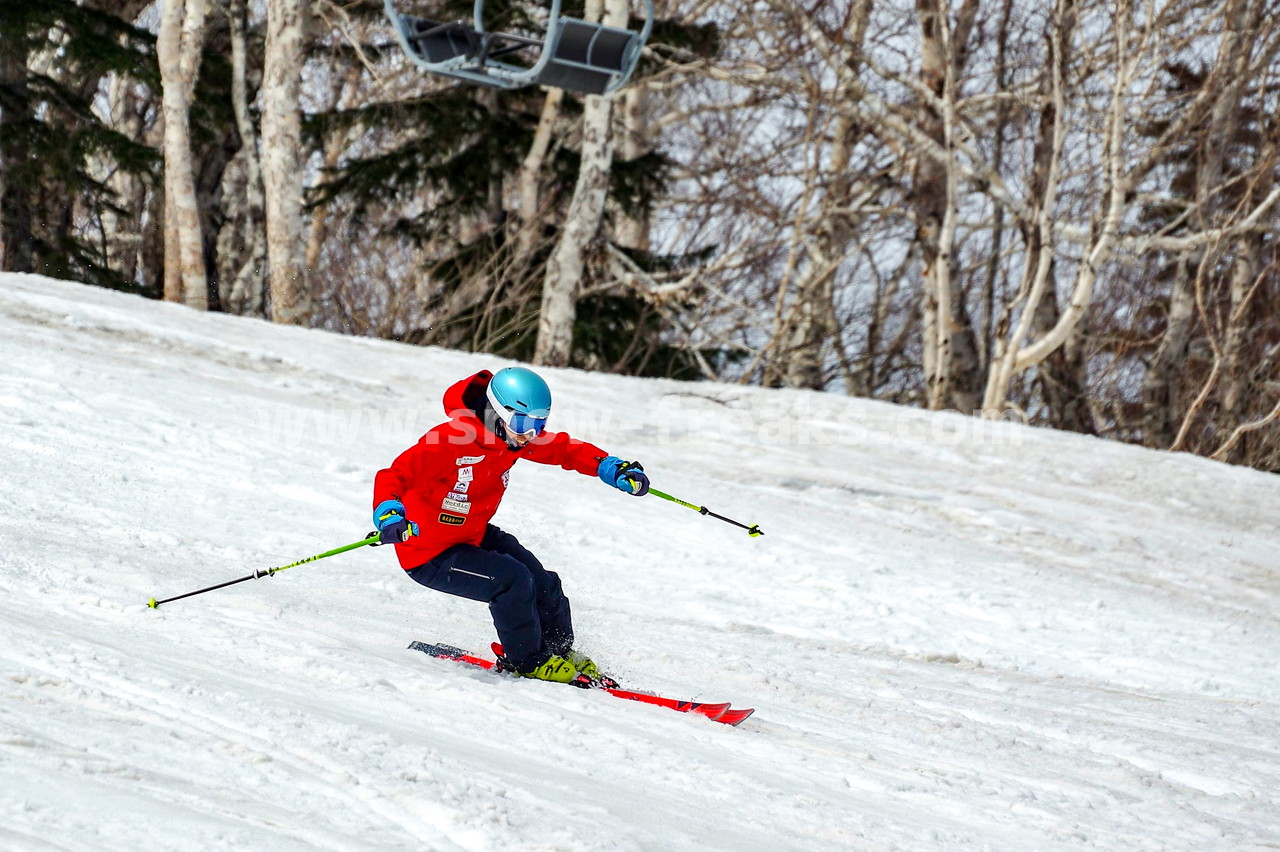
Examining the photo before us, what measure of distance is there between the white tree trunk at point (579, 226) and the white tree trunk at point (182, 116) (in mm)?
3584

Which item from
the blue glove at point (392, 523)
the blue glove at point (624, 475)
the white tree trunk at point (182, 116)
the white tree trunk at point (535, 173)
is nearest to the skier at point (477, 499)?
the blue glove at point (392, 523)

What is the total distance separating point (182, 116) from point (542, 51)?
4.34 m

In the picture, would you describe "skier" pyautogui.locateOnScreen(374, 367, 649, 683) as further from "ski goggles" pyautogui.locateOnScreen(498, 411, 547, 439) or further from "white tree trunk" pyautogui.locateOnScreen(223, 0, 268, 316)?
"white tree trunk" pyautogui.locateOnScreen(223, 0, 268, 316)

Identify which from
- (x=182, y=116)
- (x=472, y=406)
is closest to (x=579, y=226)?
(x=182, y=116)

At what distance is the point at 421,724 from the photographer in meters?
3.47

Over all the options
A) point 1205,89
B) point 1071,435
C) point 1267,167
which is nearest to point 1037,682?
point 1071,435

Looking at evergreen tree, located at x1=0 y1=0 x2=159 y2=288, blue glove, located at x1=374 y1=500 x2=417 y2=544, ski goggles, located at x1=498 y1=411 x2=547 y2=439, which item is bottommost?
blue glove, located at x1=374 y1=500 x2=417 y2=544

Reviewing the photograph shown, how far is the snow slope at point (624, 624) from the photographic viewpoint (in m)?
2.90

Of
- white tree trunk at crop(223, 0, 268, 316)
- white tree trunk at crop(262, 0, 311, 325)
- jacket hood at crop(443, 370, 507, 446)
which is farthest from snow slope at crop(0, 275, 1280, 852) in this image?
white tree trunk at crop(223, 0, 268, 316)

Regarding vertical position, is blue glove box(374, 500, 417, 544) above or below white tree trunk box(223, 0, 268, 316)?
below

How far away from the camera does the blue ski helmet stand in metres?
4.34

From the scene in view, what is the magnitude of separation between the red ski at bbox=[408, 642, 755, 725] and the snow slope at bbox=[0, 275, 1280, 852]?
147mm

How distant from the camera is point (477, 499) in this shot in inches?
177

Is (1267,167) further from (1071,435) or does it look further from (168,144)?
(168,144)
